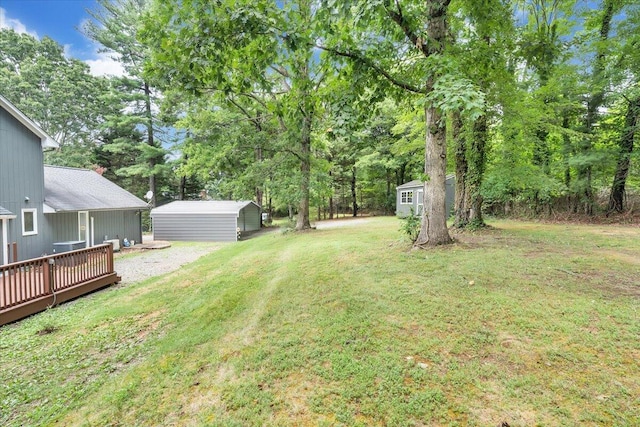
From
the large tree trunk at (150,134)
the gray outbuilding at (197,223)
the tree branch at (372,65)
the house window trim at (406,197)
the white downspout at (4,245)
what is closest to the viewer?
the tree branch at (372,65)

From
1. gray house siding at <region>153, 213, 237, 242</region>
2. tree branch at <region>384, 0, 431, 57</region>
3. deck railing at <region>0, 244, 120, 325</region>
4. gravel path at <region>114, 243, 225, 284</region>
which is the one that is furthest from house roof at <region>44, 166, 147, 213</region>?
tree branch at <region>384, 0, 431, 57</region>

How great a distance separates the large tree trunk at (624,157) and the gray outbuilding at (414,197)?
7202 millimetres

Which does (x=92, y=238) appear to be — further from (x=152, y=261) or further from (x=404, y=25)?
(x=404, y=25)

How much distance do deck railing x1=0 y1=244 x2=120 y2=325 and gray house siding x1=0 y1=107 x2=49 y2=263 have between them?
13.3 ft

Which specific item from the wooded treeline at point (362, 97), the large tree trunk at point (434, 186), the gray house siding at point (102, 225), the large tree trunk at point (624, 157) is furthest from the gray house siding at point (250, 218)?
the large tree trunk at point (624, 157)

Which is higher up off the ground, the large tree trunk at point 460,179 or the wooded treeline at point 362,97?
the wooded treeline at point 362,97

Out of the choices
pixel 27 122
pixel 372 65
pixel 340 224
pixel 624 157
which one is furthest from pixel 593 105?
pixel 27 122

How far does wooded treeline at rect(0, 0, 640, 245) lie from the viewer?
4.34 meters

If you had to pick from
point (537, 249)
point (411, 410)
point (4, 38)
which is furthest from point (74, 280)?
point (4, 38)

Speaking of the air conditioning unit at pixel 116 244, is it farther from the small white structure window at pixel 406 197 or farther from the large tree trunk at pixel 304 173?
the small white structure window at pixel 406 197

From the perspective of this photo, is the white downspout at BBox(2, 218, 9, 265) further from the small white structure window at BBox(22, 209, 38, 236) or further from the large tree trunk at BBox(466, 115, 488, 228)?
the large tree trunk at BBox(466, 115, 488, 228)

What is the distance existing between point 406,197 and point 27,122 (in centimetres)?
2068

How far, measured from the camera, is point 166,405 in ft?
8.08

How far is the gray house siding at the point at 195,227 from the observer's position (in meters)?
17.3
